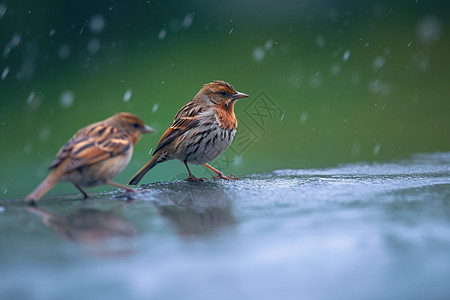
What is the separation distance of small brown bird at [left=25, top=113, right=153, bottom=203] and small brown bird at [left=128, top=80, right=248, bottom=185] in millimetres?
897

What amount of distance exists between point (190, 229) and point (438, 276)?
1100 mm

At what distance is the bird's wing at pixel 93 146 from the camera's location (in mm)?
3303

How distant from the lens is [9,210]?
3.15m

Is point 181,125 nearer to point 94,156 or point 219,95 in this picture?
point 219,95

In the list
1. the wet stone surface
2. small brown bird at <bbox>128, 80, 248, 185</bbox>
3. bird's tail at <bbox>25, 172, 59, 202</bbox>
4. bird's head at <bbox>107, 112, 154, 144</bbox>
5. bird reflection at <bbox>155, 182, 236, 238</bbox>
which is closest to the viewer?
the wet stone surface

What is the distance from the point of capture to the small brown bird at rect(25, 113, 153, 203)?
129 inches

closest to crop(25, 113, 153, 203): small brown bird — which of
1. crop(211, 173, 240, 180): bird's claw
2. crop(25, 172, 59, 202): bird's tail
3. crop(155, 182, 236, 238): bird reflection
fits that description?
crop(25, 172, 59, 202): bird's tail

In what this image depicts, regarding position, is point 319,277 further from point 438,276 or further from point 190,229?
point 190,229

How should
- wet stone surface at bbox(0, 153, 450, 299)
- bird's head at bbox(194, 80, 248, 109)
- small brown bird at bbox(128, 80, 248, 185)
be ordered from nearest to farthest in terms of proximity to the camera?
wet stone surface at bbox(0, 153, 450, 299) < small brown bird at bbox(128, 80, 248, 185) < bird's head at bbox(194, 80, 248, 109)

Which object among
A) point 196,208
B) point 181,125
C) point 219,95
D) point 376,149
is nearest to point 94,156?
point 196,208

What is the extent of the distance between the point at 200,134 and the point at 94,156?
52.4 inches

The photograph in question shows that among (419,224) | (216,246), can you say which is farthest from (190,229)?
(419,224)

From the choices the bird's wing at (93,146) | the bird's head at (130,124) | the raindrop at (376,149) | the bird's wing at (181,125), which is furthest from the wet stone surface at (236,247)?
the raindrop at (376,149)

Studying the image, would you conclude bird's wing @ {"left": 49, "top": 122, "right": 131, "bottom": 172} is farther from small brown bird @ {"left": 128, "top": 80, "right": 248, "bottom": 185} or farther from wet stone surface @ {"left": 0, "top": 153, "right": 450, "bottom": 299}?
small brown bird @ {"left": 128, "top": 80, "right": 248, "bottom": 185}
